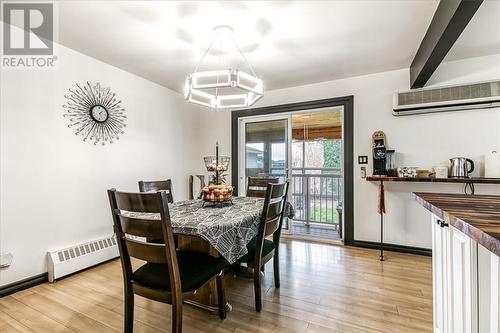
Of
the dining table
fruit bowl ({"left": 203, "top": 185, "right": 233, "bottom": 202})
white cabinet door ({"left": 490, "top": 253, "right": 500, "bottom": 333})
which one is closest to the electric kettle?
the dining table

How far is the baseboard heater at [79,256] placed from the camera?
94.3 inches

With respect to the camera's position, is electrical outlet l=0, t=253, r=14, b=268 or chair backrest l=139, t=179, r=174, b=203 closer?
electrical outlet l=0, t=253, r=14, b=268

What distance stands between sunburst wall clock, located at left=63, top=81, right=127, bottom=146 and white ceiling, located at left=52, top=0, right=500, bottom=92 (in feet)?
1.36

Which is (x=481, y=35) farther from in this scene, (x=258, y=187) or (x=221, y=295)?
(x=221, y=295)

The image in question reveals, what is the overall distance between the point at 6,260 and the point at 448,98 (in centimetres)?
477

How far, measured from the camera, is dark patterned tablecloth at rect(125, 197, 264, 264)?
1443 millimetres

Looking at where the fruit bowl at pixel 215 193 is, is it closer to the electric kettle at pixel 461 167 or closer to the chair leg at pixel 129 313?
the chair leg at pixel 129 313

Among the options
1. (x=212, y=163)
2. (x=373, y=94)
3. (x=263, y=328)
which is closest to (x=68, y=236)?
(x=212, y=163)

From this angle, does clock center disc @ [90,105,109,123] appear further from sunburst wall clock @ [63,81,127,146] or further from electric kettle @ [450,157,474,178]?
electric kettle @ [450,157,474,178]

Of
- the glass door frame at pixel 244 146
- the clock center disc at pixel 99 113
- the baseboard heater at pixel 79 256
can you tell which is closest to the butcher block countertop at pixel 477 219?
the glass door frame at pixel 244 146

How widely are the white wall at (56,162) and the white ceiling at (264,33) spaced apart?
365mm

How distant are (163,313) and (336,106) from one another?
10.7 feet

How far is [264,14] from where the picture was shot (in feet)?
6.69

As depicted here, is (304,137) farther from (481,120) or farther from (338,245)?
(481,120)
